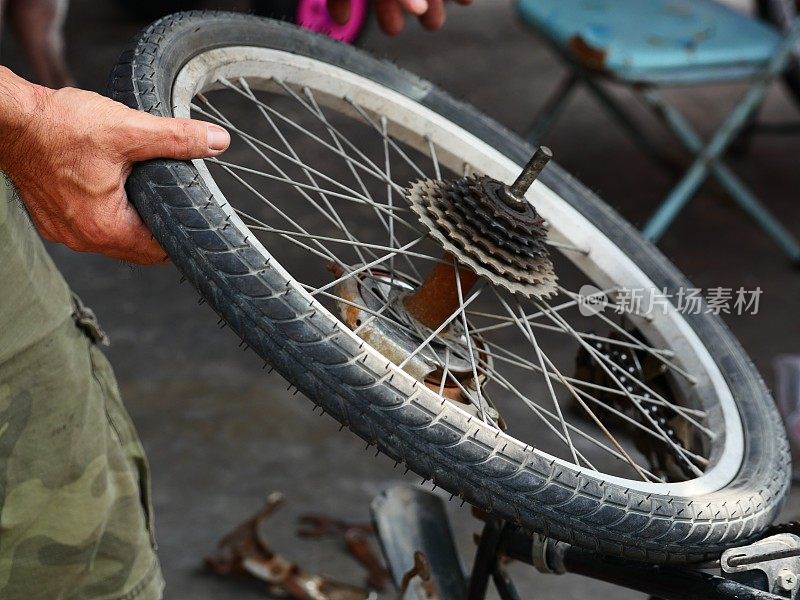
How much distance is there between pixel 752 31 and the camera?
3.30 meters

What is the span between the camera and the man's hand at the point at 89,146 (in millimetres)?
1182

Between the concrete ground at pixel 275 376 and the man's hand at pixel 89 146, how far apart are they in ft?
0.68

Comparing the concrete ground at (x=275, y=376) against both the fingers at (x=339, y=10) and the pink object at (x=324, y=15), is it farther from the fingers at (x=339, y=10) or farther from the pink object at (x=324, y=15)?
the fingers at (x=339, y=10)

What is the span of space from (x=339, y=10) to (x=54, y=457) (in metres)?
0.96

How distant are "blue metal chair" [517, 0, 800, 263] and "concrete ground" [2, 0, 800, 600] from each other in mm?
373

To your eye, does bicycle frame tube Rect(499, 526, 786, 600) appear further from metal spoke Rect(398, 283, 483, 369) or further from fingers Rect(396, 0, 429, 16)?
fingers Rect(396, 0, 429, 16)

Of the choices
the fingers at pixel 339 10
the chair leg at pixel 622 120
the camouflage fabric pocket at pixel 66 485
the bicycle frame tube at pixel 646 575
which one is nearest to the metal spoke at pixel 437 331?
the bicycle frame tube at pixel 646 575

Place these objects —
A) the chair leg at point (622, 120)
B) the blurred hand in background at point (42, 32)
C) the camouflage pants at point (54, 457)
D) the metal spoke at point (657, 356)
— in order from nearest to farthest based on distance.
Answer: the camouflage pants at point (54, 457), the metal spoke at point (657, 356), the chair leg at point (622, 120), the blurred hand in background at point (42, 32)

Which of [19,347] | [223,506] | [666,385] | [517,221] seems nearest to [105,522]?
[19,347]

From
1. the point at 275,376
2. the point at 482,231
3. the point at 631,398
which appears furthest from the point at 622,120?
the point at 482,231

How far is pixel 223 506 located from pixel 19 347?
1.24 metres

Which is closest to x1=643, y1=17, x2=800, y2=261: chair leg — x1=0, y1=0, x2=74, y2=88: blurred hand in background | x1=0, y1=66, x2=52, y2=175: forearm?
x1=0, y1=0, x2=74, y2=88: blurred hand in background

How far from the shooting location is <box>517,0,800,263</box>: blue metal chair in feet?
10.1

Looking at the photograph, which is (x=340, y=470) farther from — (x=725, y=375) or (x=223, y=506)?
(x=725, y=375)
